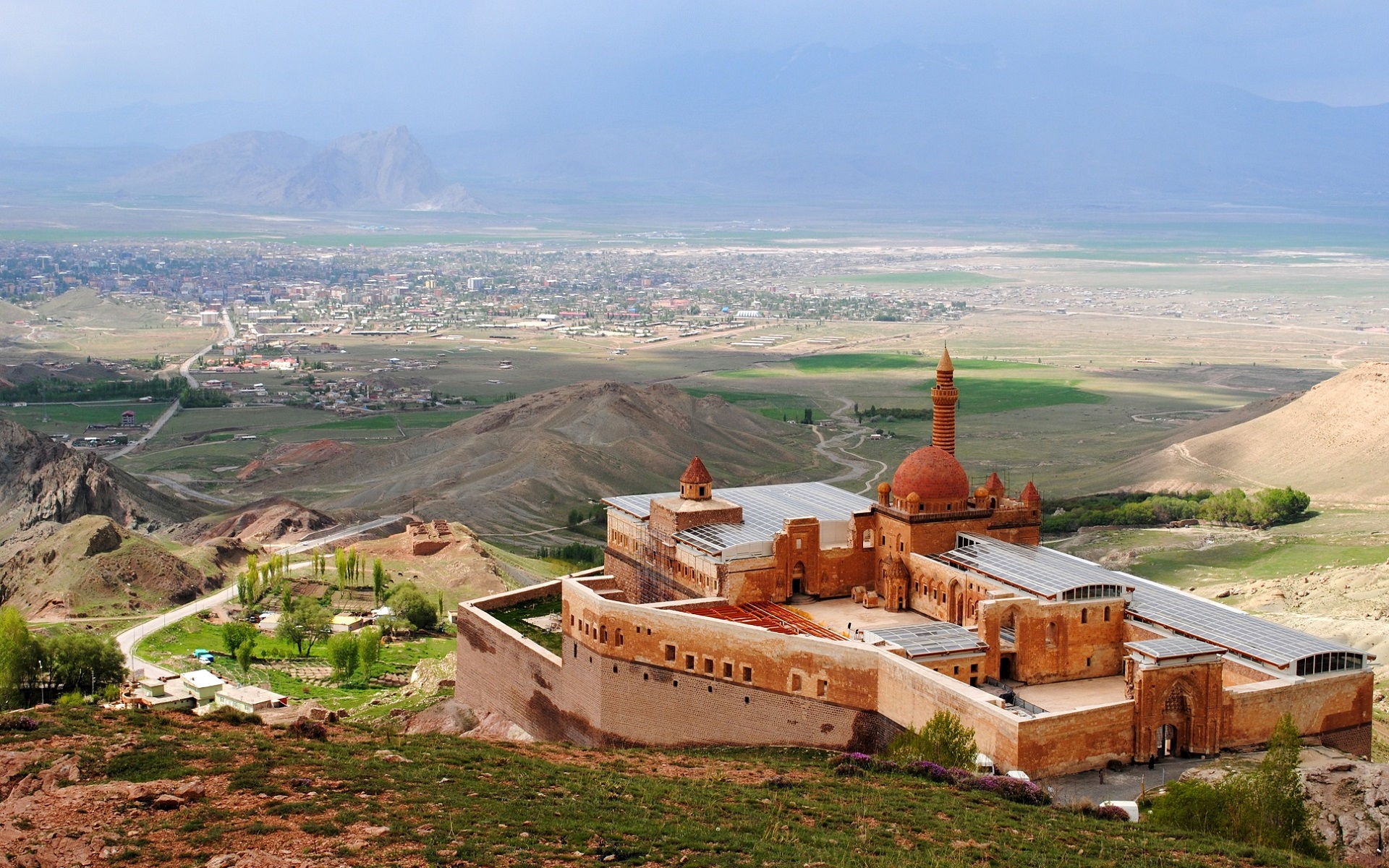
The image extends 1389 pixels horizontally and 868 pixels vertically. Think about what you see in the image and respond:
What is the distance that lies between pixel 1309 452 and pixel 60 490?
76.0 meters

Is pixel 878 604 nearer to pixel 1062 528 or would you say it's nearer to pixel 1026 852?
pixel 1026 852

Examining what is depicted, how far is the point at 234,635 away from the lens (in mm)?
66438

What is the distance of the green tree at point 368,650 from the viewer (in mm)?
64188

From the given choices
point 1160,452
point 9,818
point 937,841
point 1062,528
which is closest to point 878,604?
point 937,841

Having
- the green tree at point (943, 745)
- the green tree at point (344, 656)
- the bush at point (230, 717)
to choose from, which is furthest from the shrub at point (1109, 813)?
the green tree at point (344, 656)

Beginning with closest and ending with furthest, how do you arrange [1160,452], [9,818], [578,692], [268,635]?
[9,818] → [578,692] → [268,635] → [1160,452]

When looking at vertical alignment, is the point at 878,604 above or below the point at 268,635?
above

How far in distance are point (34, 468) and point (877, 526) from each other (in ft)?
205

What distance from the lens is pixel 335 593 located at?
255 ft

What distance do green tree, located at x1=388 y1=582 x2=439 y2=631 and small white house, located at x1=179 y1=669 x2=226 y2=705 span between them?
47.2ft

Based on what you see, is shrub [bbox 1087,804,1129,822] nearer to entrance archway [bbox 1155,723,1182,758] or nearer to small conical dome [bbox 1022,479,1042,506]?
entrance archway [bbox 1155,723,1182,758]

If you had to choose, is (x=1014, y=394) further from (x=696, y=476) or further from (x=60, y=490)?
(x=696, y=476)

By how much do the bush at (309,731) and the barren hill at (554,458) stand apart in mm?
58723

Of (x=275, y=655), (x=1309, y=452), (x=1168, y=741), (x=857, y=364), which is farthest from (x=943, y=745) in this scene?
(x=857, y=364)
